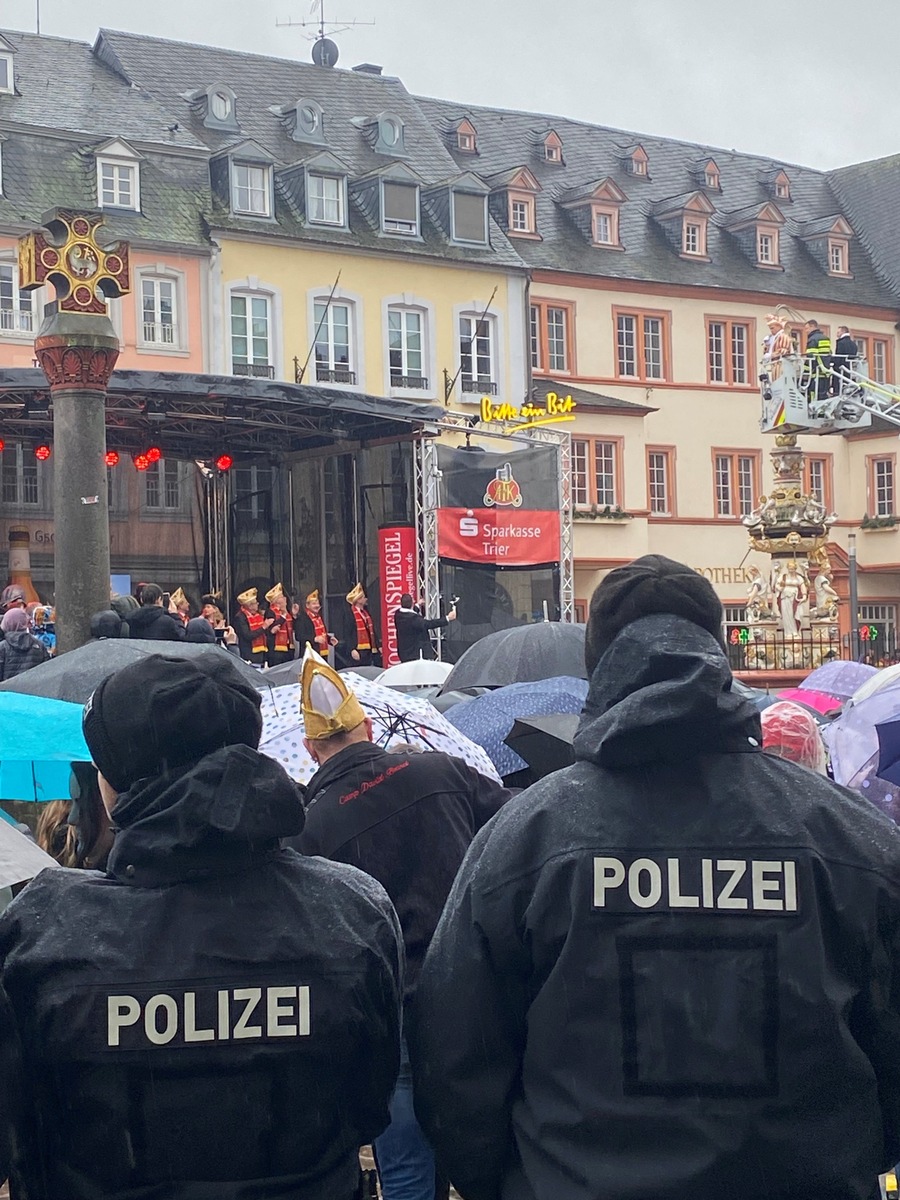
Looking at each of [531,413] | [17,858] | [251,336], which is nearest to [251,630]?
[531,413]

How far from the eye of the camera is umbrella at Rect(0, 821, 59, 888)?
3.96 meters

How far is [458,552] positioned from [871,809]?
25.8 meters

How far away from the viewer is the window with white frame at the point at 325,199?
125ft

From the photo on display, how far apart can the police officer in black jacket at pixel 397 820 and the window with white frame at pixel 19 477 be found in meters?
29.8

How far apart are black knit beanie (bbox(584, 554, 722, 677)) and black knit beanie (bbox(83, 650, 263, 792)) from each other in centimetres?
65

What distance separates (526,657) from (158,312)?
86.8 ft

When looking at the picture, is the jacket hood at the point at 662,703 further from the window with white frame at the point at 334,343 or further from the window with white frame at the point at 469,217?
the window with white frame at the point at 469,217

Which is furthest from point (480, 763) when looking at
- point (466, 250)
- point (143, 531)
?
point (466, 250)

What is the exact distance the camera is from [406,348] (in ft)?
127

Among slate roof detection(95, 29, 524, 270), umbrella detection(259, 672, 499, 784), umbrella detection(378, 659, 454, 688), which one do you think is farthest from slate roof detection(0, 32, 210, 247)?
umbrella detection(259, 672, 499, 784)

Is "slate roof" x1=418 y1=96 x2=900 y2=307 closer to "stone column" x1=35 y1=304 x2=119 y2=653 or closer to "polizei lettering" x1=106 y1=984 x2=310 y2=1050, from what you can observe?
"stone column" x1=35 y1=304 x2=119 y2=653

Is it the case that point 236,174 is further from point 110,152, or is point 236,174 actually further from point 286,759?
point 286,759

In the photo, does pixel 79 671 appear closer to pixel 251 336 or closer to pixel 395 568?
pixel 395 568

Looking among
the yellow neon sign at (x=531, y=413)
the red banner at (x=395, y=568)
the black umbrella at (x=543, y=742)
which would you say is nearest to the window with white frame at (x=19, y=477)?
the yellow neon sign at (x=531, y=413)
